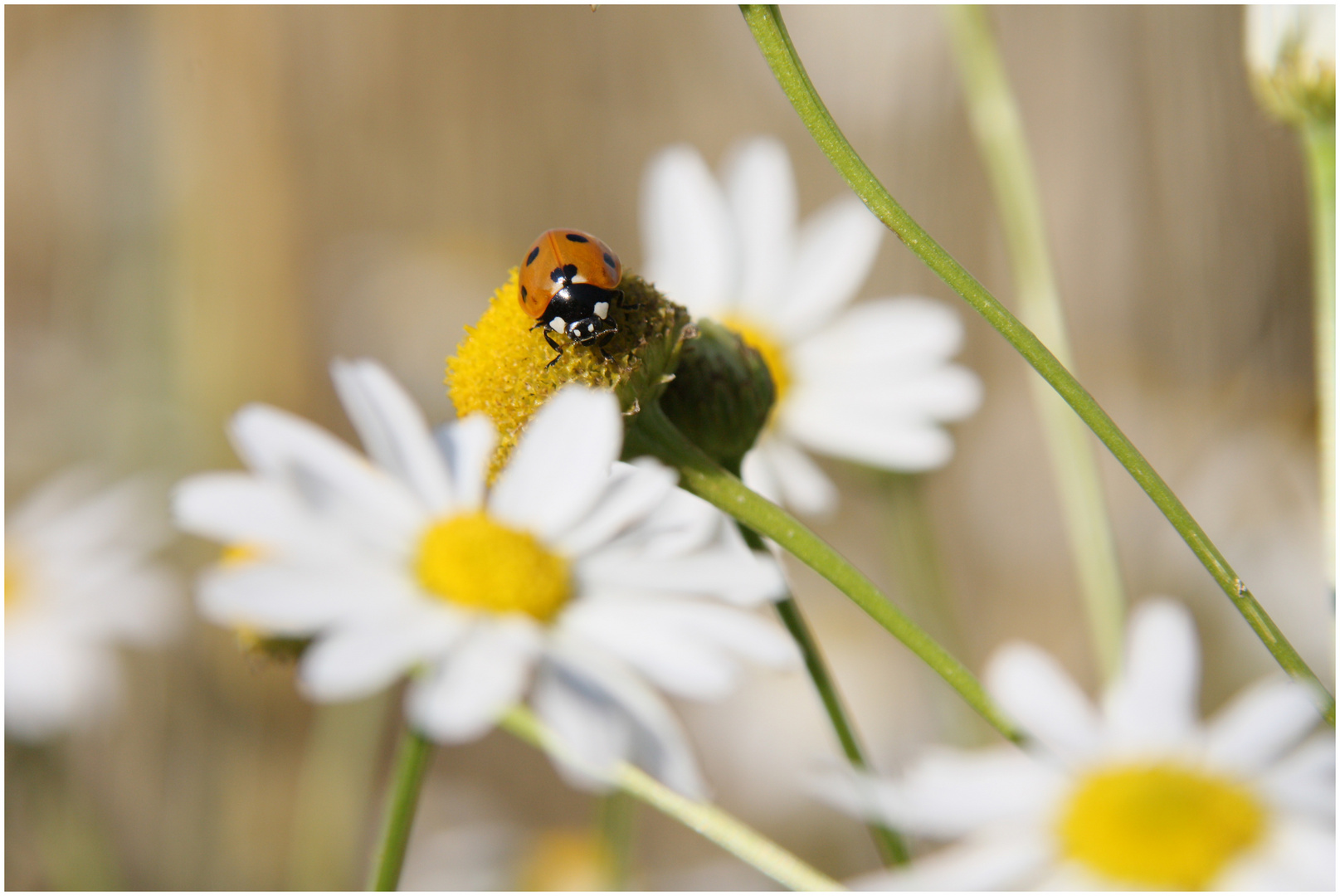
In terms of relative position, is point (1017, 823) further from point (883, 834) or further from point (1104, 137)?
point (1104, 137)

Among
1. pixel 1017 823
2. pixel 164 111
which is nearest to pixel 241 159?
pixel 164 111

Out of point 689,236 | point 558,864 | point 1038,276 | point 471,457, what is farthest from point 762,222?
point 558,864

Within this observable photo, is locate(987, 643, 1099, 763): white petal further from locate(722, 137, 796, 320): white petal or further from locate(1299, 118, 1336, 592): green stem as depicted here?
locate(722, 137, 796, 320): white petal

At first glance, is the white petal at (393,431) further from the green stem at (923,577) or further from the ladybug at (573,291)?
the green stem at (923,577)

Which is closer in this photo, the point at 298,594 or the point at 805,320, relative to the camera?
the point at 298,594

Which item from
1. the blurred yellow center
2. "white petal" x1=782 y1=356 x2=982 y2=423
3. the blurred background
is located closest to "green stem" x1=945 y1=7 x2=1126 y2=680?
"white petal" x1=782 y1=356 x2=982 y2=423

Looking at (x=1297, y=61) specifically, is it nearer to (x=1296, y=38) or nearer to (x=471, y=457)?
(x=1296, y=38)
